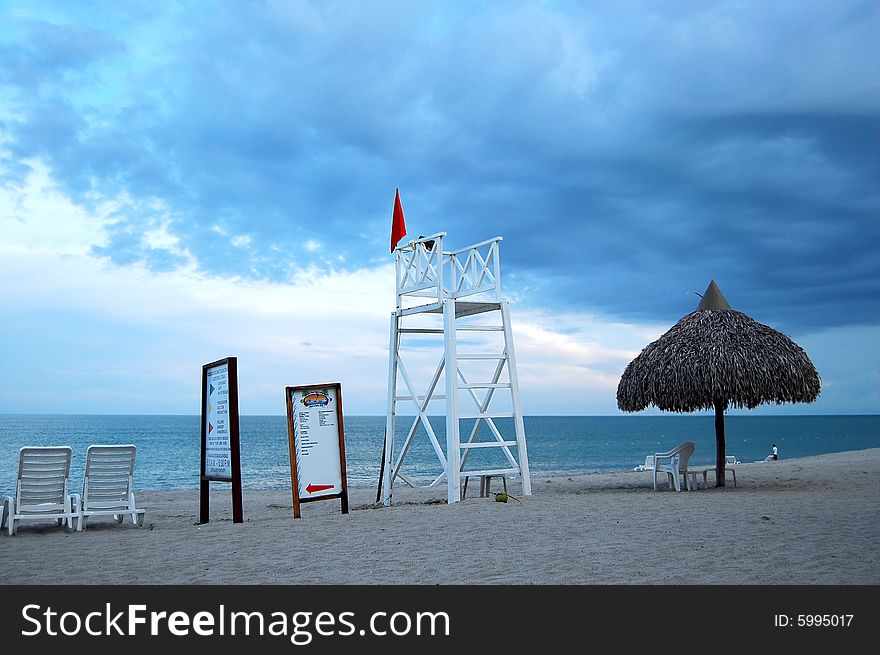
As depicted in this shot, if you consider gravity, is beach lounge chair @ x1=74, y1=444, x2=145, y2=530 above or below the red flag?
below

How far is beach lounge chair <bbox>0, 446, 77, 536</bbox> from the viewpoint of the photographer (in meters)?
9.11

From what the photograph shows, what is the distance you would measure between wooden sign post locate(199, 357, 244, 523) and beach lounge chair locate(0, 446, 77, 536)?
1616 millimetres

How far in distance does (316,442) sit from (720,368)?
7139 mm

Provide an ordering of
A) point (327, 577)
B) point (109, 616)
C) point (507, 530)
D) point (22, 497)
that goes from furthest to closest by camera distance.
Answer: point (22, 497) → point (507, 530) → point (327, 577) → point (109, 616)

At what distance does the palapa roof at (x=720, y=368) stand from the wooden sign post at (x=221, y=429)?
7.69 metres

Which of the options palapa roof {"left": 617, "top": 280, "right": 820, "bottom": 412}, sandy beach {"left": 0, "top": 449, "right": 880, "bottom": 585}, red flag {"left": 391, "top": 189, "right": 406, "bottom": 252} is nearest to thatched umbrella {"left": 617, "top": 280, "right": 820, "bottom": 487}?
palapa roof {"left": 617, "top": 280, "right": 820, "bottom": 412}

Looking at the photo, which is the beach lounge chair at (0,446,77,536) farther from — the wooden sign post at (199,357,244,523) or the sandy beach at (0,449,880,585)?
the wooden sign post at (199,357,244,523)

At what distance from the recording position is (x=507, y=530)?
8234 mm

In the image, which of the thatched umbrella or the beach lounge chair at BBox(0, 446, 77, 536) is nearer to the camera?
the beach lounge chair at BBox(0, 446, 77, 536)

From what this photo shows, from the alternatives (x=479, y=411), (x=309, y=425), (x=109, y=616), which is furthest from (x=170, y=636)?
(x=479, y=411)

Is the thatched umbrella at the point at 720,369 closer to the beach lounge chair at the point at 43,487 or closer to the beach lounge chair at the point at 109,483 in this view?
the beach lounge chair at the point at 109,483

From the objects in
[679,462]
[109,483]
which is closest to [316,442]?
[109,483]

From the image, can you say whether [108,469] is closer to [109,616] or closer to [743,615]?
[109,616]

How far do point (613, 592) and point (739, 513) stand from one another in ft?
16.5
